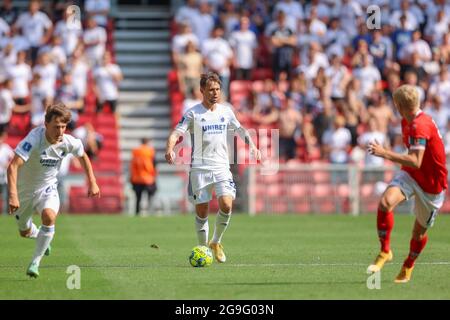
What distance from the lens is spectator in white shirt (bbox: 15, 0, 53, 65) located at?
29.7 meters

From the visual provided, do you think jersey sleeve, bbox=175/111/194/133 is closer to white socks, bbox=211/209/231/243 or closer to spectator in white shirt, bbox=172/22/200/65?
white socks, bbox=211/209/231/243

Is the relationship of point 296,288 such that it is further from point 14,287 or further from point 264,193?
point 264,193

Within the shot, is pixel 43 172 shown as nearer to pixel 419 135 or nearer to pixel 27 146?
pixel 27 146

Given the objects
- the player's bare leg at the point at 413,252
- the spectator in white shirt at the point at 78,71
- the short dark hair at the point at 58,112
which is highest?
the spectator in white shirt at the point at 78,71

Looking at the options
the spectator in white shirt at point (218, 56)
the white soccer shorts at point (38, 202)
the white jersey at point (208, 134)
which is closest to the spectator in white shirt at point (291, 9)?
the spectator in white shirt at point (218, 56)

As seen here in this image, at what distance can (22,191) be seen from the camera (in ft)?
43.3

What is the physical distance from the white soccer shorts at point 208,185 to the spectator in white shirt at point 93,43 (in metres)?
15.4

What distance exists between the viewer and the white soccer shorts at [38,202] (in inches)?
507

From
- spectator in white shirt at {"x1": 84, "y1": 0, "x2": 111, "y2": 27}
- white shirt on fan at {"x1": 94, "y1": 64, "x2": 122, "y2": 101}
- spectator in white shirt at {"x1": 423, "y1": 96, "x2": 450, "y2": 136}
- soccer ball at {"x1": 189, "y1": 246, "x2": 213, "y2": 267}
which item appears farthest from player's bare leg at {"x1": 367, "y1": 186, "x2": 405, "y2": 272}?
spectator in white shirt at {"x1": 84, "y1": 0, "x2": 111, "y2": 27}

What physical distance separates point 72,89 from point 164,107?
3.92 m

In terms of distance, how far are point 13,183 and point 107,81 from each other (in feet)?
56.5

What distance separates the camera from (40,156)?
12.9 meters

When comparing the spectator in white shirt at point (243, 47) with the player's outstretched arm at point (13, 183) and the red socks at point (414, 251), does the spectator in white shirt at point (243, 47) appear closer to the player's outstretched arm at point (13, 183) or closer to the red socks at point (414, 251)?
the player's outstretched arm at point (13, 183)

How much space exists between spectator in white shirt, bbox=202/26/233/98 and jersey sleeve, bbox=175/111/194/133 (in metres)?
14.6
